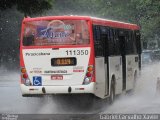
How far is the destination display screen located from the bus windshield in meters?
0.47

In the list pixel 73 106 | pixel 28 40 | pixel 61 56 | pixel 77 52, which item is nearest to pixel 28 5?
pixel 73 106

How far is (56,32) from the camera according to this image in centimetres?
1955

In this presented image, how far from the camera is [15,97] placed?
27031mm

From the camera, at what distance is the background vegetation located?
209 ft

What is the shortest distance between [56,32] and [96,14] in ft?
215

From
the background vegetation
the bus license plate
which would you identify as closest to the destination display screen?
the bus license plate

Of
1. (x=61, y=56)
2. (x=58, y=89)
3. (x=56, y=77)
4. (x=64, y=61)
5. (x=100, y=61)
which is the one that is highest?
(x=61, y=56)

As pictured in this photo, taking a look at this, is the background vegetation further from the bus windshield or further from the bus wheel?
the bus windshield

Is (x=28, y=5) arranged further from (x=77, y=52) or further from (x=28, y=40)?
(x=77, y=52)

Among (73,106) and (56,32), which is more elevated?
(56,32)

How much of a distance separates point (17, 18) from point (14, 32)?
7.62 feet

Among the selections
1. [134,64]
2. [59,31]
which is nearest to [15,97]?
[134,64]

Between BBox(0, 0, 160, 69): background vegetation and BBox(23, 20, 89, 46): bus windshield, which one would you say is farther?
BBox(0, 0, 160, 69): background vegetation

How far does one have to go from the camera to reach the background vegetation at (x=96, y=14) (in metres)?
63.8
